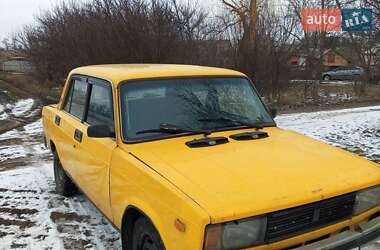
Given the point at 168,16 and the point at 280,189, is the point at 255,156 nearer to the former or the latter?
the point at 280,189

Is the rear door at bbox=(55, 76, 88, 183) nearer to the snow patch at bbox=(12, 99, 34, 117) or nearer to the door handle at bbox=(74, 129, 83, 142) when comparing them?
the door handle at bbox=(74, 129, 83, 142)

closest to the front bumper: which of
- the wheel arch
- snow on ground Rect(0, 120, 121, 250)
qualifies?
the wheel arch

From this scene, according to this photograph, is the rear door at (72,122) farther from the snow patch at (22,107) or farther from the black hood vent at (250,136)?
the snow patch at (22,107)

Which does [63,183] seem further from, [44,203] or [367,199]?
[367,199]

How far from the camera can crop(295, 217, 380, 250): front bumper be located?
281cm

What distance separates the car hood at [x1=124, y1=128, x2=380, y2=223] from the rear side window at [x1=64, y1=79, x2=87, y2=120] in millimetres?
1552

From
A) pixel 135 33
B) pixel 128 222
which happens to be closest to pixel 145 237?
pixel 128 222

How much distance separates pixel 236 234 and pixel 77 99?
3147 millimetres

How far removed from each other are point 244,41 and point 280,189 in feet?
49.1

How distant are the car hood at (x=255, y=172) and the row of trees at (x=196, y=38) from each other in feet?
33.5

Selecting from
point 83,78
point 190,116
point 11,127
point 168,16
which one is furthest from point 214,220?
point 168,16

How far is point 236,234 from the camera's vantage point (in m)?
2.60

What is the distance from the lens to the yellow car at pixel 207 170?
8.73 feet

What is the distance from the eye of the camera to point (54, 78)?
25.5m
